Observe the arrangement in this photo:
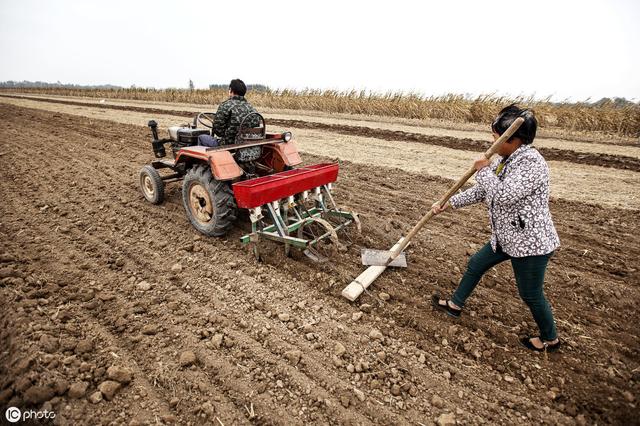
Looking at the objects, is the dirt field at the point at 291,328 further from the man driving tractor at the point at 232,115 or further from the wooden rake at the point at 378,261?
the man driving tractor at the point at 232,115

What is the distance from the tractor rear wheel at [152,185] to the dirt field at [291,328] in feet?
0.69

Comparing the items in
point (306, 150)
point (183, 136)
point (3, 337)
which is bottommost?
point (3, 337)

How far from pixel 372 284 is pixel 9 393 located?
8.41 ft

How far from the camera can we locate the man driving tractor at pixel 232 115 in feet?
12.1

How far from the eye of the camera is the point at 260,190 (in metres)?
2.90

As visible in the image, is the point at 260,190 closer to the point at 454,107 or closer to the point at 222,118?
the point at 222,118

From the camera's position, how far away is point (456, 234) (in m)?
3.88

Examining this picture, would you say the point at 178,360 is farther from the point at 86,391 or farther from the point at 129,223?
the point at 129,223

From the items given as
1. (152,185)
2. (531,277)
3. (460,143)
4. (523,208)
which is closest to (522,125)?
(523,208)

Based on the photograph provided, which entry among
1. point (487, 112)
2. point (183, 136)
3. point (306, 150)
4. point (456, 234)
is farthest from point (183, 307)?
point (487, 112)

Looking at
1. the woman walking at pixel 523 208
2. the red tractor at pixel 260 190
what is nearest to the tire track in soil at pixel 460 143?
the red tractor at pixel 260 190

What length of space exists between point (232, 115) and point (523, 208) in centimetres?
307

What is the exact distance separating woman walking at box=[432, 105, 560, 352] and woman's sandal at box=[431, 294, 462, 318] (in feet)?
1.82

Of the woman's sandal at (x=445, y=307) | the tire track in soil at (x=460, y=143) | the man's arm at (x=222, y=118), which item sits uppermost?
the man's arm at (x=222, y=118)
